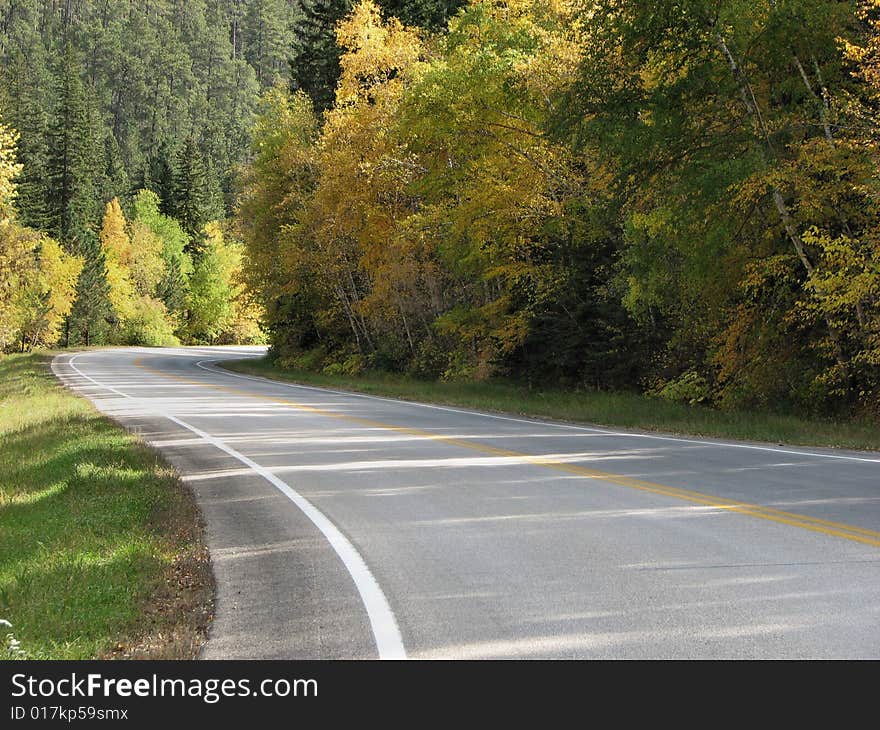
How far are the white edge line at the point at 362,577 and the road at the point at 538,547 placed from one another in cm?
2

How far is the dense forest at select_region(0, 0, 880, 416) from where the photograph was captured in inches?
726

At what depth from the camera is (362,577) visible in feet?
23.6

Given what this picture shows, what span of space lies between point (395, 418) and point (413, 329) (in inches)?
701

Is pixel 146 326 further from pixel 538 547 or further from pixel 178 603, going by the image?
pixel 178 603

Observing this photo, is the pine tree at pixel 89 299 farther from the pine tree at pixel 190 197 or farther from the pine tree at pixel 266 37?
the pine tree at pixel 266 37

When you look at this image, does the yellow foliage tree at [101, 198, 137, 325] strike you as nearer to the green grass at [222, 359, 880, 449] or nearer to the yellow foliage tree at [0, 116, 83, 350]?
the yellow foliage tree at [0, 116, 83, 350]

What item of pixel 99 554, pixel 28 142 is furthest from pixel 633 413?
pixel 28 142

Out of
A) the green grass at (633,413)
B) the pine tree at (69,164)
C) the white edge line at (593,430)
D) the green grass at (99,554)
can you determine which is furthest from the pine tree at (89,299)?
the green grass at (99,554)

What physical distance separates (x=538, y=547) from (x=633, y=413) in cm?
1265

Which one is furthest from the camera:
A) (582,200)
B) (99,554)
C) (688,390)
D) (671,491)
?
(582,200)

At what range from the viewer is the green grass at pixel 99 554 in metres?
6.10

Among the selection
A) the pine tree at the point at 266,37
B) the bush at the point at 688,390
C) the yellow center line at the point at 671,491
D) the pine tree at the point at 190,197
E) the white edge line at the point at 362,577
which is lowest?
the white edge line at the point at 362,577

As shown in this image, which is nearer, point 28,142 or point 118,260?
point 28,142

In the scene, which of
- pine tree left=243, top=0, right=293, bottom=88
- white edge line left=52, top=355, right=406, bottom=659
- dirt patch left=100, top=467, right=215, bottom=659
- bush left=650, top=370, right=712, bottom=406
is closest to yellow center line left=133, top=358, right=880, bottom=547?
white edge line left=52, top=355, right=406, bottom=659
